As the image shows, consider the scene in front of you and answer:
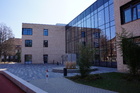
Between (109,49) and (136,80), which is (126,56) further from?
(109,49)

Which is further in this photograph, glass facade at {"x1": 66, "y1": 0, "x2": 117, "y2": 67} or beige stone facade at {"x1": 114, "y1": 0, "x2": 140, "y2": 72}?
glass facade at {"x1": 66, "y1": 0, "x2": 117, "y2": 67}

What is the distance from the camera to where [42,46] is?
3978cm

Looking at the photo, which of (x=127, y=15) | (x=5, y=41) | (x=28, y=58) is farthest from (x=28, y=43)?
(x=127, y=15)

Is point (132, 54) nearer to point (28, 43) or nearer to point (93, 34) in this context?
point (93, 34)

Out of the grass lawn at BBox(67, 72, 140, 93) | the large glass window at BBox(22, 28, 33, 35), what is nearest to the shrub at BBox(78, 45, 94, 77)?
the grass lawn at BBox(67, 72, 140, 93)

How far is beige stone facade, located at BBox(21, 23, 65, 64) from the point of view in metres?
38.5

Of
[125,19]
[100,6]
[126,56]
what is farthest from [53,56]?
[126,56]

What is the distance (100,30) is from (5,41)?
33.7 metres

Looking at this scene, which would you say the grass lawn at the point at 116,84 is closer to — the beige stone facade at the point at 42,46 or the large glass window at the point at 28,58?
the beige stone facade at the point at 42,46

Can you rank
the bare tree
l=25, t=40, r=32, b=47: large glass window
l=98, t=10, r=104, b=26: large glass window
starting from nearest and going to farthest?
l=98, t=10, r=104, b=26: large glass window, l=25, t=40, r=32, b=47: large glass window, the bare tree

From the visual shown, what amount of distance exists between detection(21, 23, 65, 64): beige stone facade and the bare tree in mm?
8247

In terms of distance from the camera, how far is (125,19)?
15.1 meters

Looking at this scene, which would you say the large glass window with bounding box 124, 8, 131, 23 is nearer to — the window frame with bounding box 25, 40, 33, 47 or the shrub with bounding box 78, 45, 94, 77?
the shrub with bounding box 78, 45, 94, 77

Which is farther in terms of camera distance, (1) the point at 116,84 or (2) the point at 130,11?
(2) the point at 130,11
